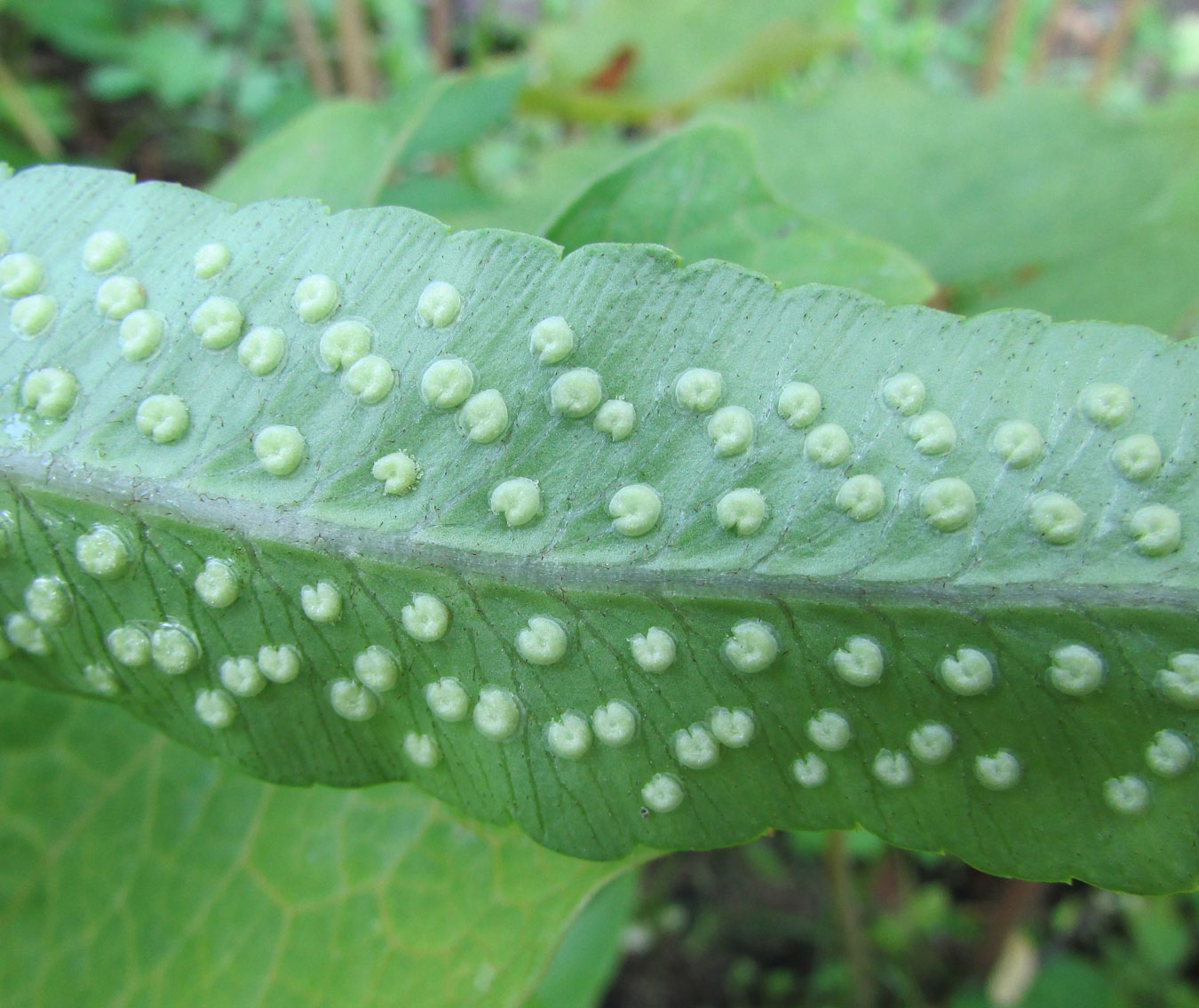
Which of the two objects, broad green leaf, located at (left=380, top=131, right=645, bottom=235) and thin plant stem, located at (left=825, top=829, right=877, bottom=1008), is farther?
thin plant stem, located at (left=825, top=829, right=877, bottom=1008)

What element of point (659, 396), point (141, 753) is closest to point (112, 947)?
point (141, 753)

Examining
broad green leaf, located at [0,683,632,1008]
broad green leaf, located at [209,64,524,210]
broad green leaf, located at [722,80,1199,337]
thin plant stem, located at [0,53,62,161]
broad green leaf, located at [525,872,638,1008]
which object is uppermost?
thin plant stem, located at [0,53,62,161]

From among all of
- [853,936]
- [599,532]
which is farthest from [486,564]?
[853,936]

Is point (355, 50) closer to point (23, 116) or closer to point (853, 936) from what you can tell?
point (23, 116)

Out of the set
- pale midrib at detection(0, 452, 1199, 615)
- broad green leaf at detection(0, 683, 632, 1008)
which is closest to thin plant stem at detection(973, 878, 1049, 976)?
broad green leaf at detection(0, 683, 632, 1008)

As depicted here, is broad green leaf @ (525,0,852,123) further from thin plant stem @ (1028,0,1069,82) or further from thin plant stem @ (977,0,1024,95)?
thin plant stem @ (1028,0,1069,82)

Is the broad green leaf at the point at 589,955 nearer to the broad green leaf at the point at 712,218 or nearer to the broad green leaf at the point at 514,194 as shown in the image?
the broad green leaf at the point at 712,218
